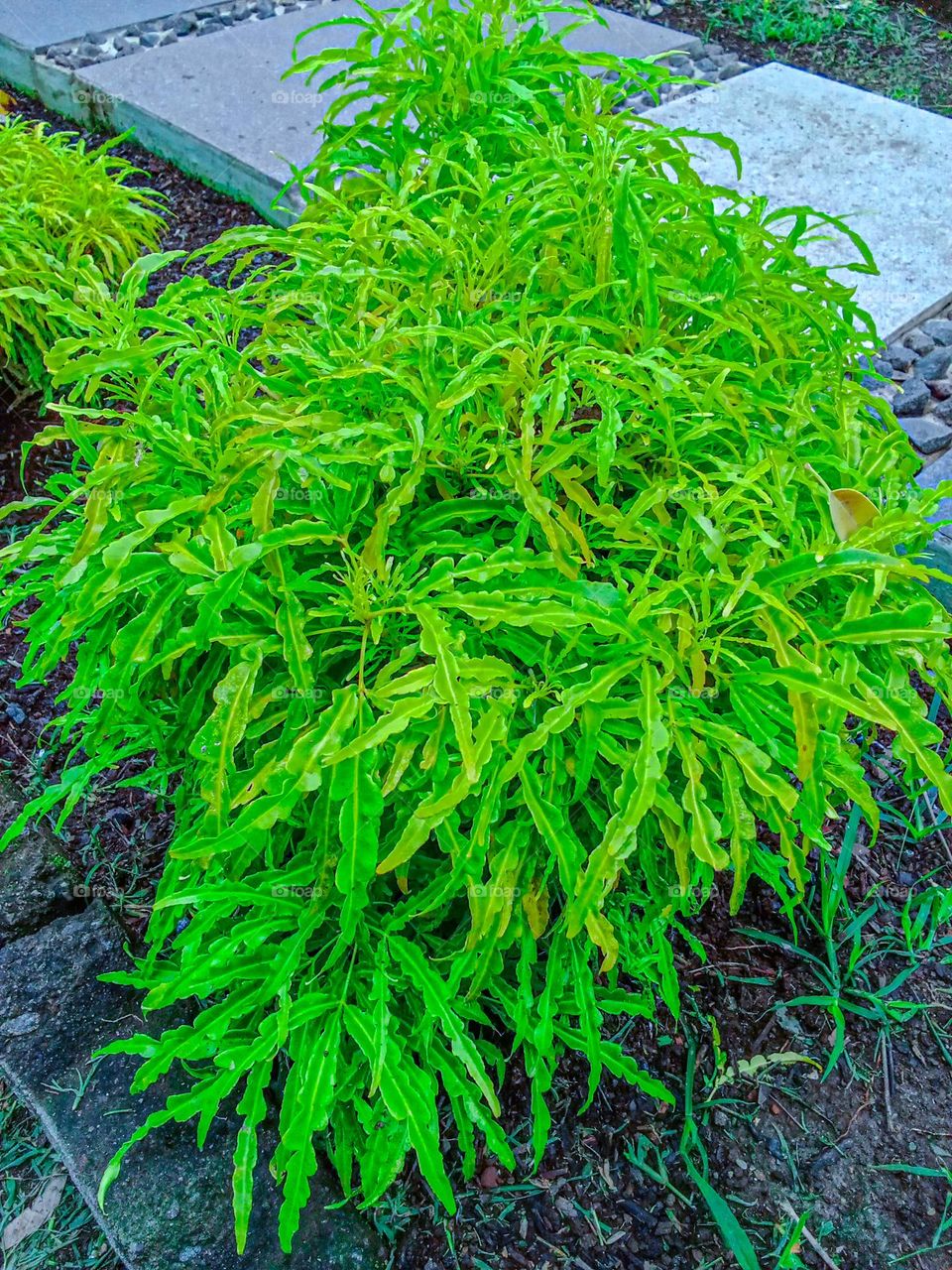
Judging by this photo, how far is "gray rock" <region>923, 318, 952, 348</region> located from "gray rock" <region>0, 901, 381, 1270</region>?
325 centimetres

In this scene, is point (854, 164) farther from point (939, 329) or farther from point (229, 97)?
point (229, 97)

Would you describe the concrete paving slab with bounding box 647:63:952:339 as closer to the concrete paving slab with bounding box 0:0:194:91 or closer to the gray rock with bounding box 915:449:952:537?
the gray rock with bounding box 915:449:952:537

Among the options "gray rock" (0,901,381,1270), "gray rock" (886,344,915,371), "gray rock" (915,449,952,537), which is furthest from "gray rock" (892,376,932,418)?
"gray rock" (0,901,381,1270)

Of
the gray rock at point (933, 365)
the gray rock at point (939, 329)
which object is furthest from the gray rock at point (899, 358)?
the gray rock at point (939, 329)

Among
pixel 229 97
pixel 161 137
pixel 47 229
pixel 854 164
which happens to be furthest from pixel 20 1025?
pixel 854 164

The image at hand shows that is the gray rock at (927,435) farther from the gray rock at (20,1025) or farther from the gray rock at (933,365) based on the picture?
the gray rock at (20,1025)

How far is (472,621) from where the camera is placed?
1381 millimetres

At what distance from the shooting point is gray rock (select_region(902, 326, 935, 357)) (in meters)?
3.45

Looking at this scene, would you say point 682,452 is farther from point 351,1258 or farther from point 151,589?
point 351,1258

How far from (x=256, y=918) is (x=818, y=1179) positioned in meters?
1.10

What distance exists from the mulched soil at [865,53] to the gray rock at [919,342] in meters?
→ 2.17

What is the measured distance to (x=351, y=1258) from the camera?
1590mm

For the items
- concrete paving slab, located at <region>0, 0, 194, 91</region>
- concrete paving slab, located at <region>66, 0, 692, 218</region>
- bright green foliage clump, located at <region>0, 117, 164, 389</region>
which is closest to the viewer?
bright green foliage clump, located at <region>0, 117, 164, 389</region>

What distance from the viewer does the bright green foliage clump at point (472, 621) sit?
1266 mm
